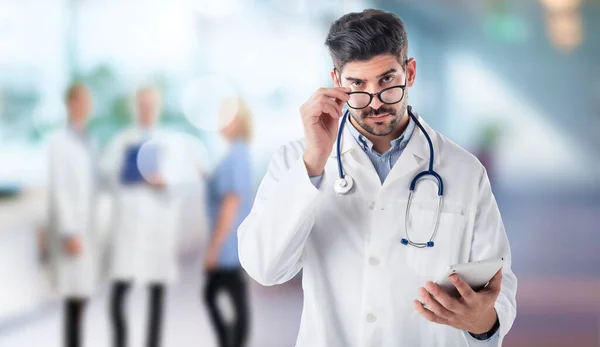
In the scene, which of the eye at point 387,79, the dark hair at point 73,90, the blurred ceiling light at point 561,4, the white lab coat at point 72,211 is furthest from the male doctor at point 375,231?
the blurred ceiling light at point 561,4

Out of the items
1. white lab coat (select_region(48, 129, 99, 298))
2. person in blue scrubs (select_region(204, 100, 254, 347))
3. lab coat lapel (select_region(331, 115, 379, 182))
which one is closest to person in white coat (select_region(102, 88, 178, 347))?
white lab coat (select_region(48, 129, 99, 298))

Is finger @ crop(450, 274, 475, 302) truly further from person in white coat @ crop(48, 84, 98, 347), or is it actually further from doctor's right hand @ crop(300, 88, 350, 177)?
person in white coat @ crop(48, 84, 98, 347)

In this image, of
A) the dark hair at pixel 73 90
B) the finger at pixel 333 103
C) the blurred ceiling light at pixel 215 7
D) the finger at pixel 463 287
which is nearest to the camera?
the finger at pixel 463 287

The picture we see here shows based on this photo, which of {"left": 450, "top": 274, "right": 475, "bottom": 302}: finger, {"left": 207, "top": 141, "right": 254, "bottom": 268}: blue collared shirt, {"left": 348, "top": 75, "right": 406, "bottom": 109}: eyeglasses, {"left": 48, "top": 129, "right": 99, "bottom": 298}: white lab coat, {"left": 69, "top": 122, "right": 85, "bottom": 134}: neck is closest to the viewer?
{"left": 450, "top": 274, "right": 475, "bottom": 302}: finger

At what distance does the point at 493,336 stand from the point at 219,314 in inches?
92.7

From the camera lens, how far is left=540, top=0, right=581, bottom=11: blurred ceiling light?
396 cm

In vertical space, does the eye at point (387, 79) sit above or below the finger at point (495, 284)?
above

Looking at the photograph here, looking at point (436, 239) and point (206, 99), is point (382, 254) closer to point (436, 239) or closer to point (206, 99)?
point (436, 239)

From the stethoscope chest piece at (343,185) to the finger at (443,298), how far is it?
0.89ft

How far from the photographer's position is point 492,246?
1.26 m

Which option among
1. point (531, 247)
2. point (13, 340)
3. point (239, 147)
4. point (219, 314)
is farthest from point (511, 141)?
point (13, 340)

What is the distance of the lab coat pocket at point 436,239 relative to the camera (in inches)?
49.7

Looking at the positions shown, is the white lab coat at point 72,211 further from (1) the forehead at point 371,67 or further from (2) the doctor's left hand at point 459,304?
(2) the doctor's left hand at point 459,304

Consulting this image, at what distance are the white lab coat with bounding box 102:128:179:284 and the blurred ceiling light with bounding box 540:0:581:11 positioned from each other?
238cm
